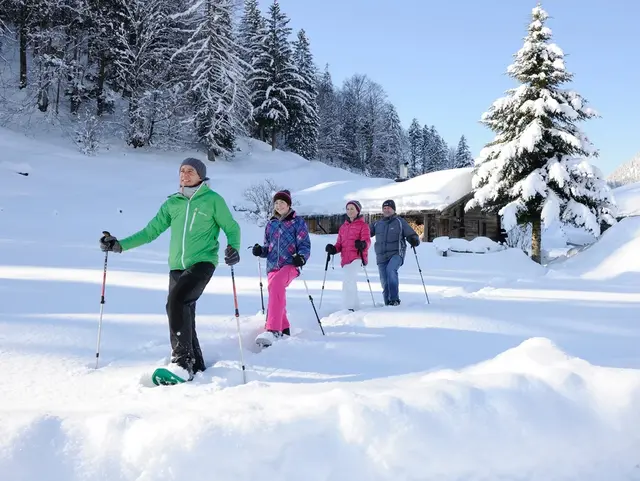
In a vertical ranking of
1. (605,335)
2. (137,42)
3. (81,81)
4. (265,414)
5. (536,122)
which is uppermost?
(137,42)

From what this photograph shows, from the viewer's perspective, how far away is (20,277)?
27.0 feet

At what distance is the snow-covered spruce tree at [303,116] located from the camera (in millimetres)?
40125

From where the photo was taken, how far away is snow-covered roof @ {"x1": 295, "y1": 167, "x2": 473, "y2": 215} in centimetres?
2294

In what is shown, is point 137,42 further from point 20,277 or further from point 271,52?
point 20,277

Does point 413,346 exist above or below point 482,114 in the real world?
below

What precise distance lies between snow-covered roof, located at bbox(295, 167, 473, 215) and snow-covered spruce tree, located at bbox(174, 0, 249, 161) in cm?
856

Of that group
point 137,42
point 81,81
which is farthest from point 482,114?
point 81,81

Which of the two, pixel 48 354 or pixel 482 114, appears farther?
pixel 482 114

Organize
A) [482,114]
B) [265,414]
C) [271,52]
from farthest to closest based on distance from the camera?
[271,52]
[482,114]
[265,414]

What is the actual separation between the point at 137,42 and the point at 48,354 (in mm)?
31657

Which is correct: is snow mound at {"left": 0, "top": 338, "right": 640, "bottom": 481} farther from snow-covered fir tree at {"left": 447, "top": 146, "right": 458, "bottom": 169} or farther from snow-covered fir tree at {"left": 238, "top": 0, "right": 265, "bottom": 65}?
snow-covered fir tree at {"left": 447, "top": 146, "right": 458, "bottom": 169}

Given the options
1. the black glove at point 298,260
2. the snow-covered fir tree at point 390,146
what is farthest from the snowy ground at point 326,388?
the snow-covered fir tree at point 390,146

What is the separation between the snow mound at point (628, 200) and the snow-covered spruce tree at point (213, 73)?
82.6 ft

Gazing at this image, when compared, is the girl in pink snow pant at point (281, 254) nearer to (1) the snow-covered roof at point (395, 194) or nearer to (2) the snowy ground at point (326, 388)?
(2) the snowy ground at point (326, 388)
